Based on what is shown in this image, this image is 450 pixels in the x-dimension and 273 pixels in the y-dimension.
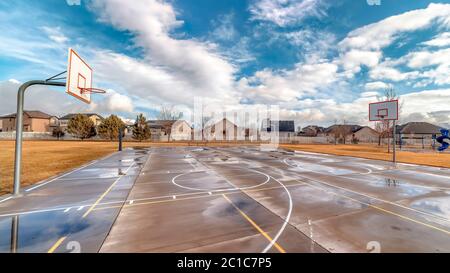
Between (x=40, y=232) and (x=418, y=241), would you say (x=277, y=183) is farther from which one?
(x=40, y=232)

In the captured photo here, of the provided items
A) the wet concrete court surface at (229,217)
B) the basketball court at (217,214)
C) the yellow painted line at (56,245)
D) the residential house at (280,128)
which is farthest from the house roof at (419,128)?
the yellow painted line at (56,245)

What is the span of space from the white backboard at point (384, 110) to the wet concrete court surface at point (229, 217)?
16.3m

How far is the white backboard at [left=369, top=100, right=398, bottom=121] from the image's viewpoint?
2347cm

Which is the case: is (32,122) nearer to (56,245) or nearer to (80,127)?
(80,127)

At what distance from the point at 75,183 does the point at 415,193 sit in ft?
57.2

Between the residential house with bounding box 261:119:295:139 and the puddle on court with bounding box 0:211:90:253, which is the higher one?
the residential house with bounding box 261:119:295:139

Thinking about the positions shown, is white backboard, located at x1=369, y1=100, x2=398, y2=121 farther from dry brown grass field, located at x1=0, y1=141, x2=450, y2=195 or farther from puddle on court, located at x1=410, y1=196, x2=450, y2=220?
puddle on court, located at x1=410, y1=196, x2=450, y2=220

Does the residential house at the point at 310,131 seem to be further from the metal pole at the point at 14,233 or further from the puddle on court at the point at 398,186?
the metal pole at the point at 14,233

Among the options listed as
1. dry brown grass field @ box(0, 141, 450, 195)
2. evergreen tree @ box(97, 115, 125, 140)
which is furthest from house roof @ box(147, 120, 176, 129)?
dry brown grass field @ box(0, 141, 450, 195)

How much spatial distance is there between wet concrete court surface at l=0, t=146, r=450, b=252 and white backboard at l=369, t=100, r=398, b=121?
16.3m

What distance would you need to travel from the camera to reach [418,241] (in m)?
4.81

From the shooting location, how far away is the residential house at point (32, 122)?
7244 cm

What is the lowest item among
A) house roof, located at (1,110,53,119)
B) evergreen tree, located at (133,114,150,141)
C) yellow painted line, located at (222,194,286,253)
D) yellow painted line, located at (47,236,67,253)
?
yellow painted line, located at (47,236,67,253)
